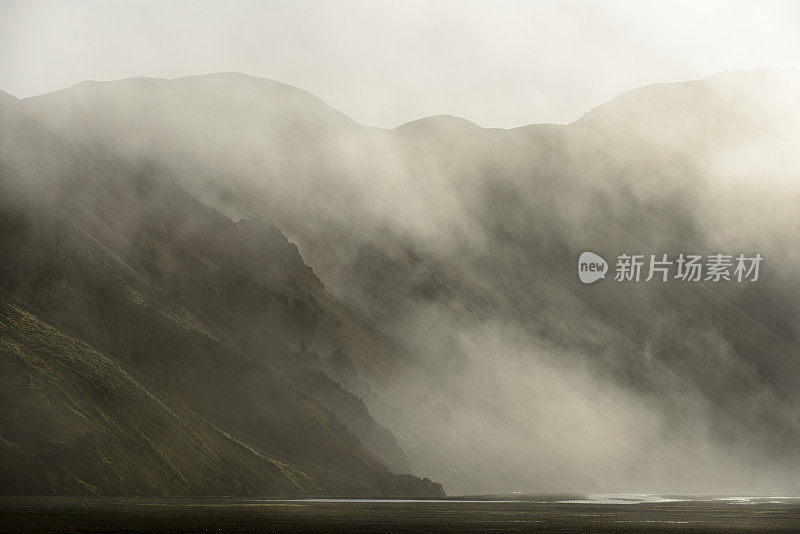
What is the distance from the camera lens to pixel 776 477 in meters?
195

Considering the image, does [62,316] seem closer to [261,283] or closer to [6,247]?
[6,247]

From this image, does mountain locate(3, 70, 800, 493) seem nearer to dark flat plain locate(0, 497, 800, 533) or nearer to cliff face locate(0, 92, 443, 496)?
cliff face locate(0, 92, 443, 496)

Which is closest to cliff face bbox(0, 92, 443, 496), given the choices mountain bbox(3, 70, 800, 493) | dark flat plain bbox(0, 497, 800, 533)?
mountain bbox(3, 70, 800, 493)

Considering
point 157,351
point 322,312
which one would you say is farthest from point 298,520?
point 322,312

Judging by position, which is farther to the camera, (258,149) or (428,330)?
(258,149)

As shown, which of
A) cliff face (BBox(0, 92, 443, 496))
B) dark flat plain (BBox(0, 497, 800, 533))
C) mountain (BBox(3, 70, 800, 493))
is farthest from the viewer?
mountain (BBox(3, 70, 800, 493))

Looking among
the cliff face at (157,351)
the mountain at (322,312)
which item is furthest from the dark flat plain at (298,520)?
the mountain at (322,312)

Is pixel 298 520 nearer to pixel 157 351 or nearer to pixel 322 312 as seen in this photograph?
pixel 157 351

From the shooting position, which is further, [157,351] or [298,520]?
[157,351]

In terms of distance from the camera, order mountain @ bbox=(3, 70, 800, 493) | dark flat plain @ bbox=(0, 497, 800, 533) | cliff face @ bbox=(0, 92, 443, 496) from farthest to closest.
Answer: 1. mountain @ bbox=(3, 70, 800, 493)
2. cliff face @ bbox=(0, 92, 443, 496)
3. dark flat plain @ bbox=(0, 497, 800, 533)

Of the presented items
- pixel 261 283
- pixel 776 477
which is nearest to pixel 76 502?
pixel 261 283

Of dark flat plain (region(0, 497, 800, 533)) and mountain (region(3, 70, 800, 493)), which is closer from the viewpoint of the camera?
dark flat plain (region(0, 497, 800, 533))

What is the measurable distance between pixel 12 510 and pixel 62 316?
152 ft

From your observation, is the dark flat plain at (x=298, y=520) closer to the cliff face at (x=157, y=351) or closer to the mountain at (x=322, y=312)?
the cliff face at (x=157, y=351)
